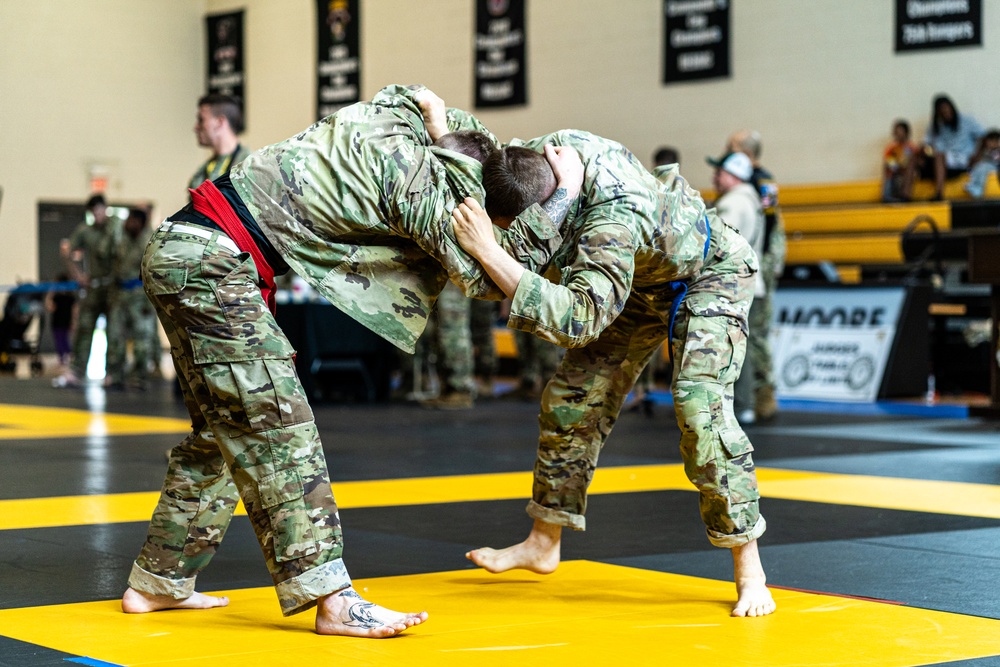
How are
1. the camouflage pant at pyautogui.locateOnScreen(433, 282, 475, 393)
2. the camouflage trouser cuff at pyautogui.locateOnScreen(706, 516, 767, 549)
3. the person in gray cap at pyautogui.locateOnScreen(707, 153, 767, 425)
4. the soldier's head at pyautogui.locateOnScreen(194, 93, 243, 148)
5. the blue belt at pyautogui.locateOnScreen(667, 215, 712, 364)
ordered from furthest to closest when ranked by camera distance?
the camouflage pant at pyautogui.locateOnScreen(433, 282, 475, 393), the person in gray cap at pyautogui.locateOnScreen(707, 153, 767, 425), the soldier's head at pyautogui.locateOnScreen(194, 93, 243, 148), the blue belt at pyautogui.locateOnScreen(667, 215, 712, 364), the camouflage trouser cuff at pyautogui.locateOnScreen(706, 516, 767, 549)

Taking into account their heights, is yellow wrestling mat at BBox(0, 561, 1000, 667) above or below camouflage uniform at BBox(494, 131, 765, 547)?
below

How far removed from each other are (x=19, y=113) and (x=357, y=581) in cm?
1926

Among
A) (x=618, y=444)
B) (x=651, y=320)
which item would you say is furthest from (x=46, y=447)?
(x=651, y=320)

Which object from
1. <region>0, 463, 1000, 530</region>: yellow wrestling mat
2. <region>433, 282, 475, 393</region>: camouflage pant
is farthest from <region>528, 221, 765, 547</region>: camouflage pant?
<region>433, 282, 475, 393</region>: camouflage pant

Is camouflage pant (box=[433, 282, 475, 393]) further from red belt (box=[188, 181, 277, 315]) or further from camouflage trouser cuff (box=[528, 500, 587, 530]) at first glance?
red belt (box=[188, 181, 277, 315])

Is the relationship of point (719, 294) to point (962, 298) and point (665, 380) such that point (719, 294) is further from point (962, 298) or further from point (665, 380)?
point (665, 380)

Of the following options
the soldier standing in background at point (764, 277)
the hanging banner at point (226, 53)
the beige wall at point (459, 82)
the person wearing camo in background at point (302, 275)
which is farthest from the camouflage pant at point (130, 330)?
the person wearing camo in background at point (302, 275)

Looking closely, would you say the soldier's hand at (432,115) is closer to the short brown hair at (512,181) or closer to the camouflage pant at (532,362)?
the short brown hair at (512,181)

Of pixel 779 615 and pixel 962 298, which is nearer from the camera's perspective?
pixel 779 615

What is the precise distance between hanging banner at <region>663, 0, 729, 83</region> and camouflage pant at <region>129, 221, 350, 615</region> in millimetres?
13383

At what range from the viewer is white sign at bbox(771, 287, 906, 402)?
1100cm

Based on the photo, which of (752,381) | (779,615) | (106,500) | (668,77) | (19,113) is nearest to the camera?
(779,615)

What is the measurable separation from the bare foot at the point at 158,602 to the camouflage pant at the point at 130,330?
10.6m

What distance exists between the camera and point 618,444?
7.82 m
